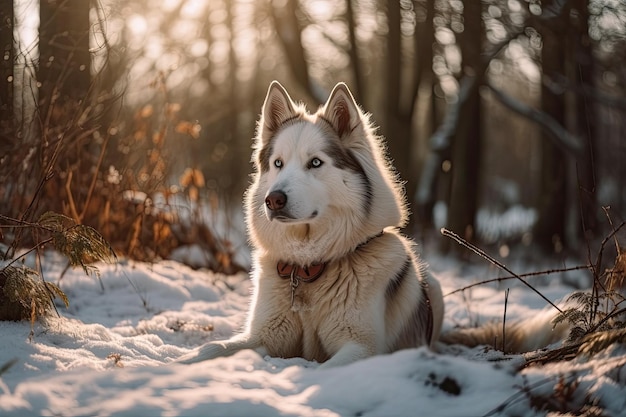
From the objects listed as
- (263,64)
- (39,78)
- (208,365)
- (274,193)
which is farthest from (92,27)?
(263,64)

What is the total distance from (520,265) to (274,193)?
7.73 meters

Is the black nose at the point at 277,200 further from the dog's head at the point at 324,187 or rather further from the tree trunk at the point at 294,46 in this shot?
the tree trunk at the point at 294,46

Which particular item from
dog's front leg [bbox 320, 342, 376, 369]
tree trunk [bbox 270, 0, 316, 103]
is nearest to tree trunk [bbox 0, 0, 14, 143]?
dog's front leg [bbox 320, 342, 376, 369]

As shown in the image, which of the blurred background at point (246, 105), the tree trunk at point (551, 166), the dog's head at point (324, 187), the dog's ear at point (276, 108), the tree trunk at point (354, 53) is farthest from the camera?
the tree trunk at point (354, 53)

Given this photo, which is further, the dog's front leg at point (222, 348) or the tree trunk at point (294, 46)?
the tree trunk at point (294, 46)

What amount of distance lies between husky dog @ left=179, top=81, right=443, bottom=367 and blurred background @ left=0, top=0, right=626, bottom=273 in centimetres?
121

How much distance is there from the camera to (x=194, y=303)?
17.8 feet

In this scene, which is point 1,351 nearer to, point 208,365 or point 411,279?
point 208,365

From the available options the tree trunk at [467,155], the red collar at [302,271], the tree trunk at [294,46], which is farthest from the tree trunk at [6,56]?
the tree trunk at [467,155]

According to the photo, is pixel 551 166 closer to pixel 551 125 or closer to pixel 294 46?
pixel 551 125

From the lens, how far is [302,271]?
12.8 feet

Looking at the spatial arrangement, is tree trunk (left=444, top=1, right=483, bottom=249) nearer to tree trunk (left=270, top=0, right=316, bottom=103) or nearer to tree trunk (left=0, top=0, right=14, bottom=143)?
tree trunk (left=270, top=0, right=316, bottom=103)

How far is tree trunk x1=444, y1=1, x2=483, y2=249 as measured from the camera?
1196 cm

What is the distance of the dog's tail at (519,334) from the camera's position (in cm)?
411
